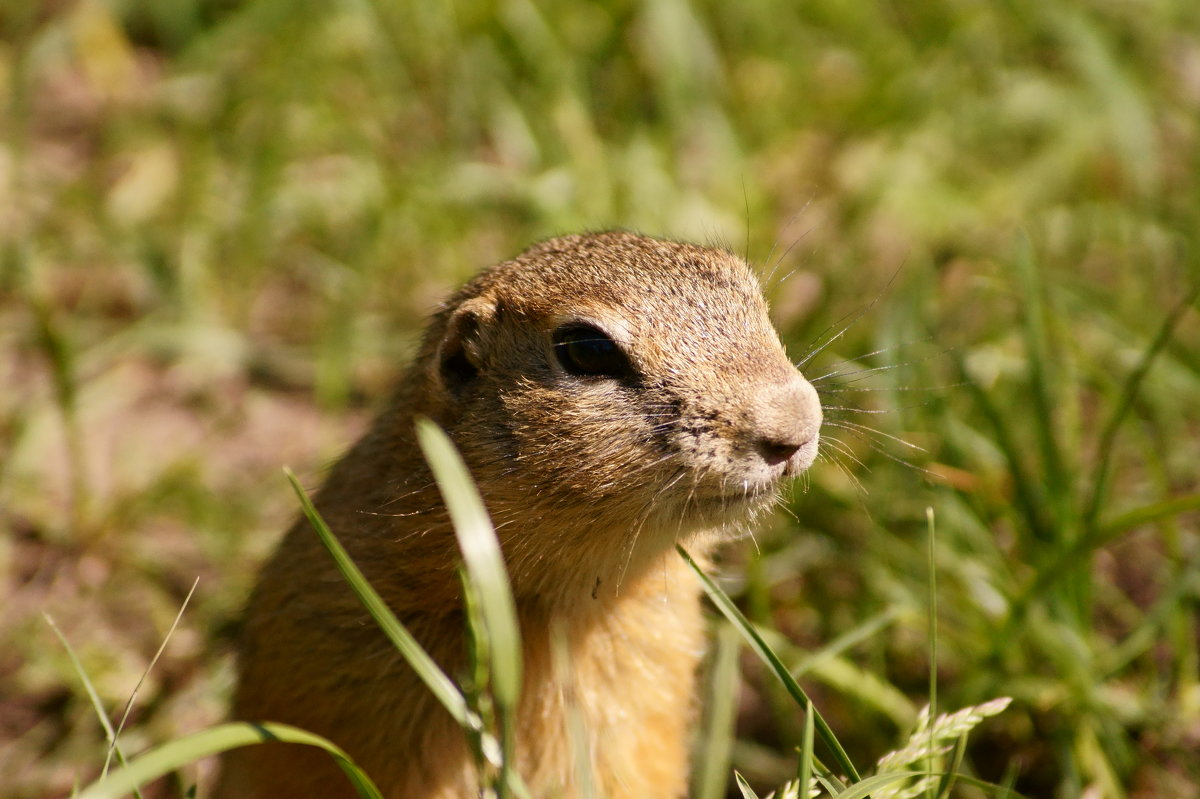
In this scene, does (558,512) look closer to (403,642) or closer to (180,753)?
(403,642)

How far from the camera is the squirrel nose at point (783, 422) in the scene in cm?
281

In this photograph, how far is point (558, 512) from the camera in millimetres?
3021

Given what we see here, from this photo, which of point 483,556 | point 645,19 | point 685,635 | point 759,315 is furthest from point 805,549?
point 645,19

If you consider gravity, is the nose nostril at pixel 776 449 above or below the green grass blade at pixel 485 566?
below

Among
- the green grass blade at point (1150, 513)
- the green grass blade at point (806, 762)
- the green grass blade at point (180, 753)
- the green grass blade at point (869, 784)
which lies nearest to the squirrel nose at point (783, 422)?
the green grass blade at point (806, 762)

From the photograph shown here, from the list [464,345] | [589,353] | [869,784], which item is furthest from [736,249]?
[869,784]

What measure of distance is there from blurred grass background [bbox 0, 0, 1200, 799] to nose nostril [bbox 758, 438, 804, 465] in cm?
77

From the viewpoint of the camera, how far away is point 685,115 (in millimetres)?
6535

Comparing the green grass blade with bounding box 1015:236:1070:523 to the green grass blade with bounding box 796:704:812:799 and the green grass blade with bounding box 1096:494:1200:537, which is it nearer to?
the green grass blade with bounding box 1096:494:1200:537

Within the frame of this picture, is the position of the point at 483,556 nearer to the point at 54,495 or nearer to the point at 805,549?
the point at 805,549

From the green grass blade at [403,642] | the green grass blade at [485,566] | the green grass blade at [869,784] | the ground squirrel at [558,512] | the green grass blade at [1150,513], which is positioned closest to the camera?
the green grass blade at [485,566]

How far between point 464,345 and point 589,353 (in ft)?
1.29

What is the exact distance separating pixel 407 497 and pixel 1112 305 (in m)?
3.32

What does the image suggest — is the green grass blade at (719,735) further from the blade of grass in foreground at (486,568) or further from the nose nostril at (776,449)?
the blade of grass in foreground at (486,568)
